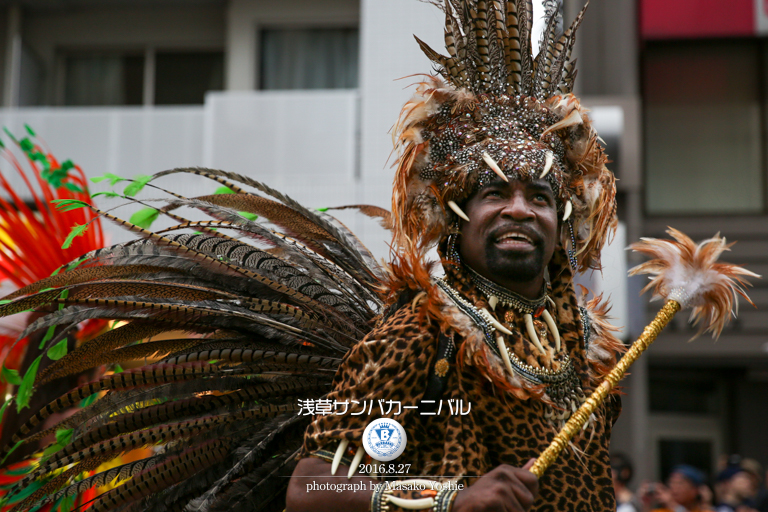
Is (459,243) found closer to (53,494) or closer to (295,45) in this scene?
(53,494)

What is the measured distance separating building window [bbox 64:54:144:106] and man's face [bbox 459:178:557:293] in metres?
9.26

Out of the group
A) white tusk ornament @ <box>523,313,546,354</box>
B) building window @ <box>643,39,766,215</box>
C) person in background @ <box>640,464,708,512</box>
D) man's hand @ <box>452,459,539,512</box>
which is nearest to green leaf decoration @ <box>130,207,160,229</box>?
white tusk ornament @ <box>523,313,546,354</box>

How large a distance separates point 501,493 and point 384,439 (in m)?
0.31

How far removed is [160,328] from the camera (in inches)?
97.0

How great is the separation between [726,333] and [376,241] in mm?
5955

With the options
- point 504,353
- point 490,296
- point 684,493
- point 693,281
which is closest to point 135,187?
point 490,296

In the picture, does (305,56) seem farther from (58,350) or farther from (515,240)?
(515,240)

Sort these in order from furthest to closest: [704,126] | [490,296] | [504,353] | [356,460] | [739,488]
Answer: [704,126] → [739,488] → [490,296] → [504,353] → [356,460]

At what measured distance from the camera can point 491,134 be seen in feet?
7.22

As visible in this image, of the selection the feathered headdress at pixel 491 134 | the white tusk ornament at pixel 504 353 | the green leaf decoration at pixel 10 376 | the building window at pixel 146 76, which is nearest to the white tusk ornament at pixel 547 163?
the feathered headdress at pixel 491 134

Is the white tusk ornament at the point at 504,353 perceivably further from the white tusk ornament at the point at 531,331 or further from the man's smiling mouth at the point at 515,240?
the man's smiling mouth at the point at 515,240

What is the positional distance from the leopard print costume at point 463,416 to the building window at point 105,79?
365 inches

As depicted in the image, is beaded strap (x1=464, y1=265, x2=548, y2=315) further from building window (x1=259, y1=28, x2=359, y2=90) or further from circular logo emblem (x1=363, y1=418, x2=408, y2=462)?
building window (x1=259, y1=28, x2=359, y2=90)

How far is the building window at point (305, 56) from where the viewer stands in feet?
32.5
